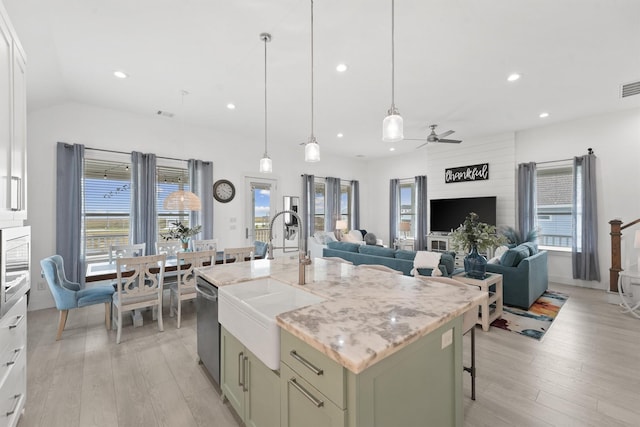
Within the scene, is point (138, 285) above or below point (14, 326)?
below

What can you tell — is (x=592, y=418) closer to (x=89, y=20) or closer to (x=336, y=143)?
(x=89, y=20)

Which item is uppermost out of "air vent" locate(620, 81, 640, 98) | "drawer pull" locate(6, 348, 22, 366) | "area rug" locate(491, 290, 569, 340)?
"air vent" locate(620, 81, 640, 98)

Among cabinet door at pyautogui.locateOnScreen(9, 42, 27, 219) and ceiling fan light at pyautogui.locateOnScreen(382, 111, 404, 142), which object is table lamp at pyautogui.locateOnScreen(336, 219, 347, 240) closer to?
ceiling fan light at pyautogui.locateOnScreen(382, 111, 404, 142)

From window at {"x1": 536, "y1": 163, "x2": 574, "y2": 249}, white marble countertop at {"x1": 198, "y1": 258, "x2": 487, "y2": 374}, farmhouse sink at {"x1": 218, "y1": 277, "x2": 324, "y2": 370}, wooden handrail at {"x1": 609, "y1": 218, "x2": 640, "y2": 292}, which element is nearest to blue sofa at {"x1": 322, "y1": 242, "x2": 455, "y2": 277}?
white marble countertop at {"x1": 198, "y1": 258, "x2": 487, "y2": 374}

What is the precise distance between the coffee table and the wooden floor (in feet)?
0.58

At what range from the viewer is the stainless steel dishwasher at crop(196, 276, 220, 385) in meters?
2.03

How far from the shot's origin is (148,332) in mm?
3170

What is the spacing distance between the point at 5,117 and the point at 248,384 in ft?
6.51

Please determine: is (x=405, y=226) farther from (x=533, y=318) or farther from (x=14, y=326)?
(x=14, y=326)

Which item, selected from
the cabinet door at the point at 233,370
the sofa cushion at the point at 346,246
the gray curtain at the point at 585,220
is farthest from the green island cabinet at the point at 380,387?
the gray curtain at the point at 585,220

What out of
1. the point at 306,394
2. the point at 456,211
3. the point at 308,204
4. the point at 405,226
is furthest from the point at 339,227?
the point at 306,394

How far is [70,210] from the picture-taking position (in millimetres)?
4086

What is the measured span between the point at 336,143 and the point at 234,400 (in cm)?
590

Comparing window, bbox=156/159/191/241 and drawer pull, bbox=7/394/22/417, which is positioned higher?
window, bbox=156/159/191/241
